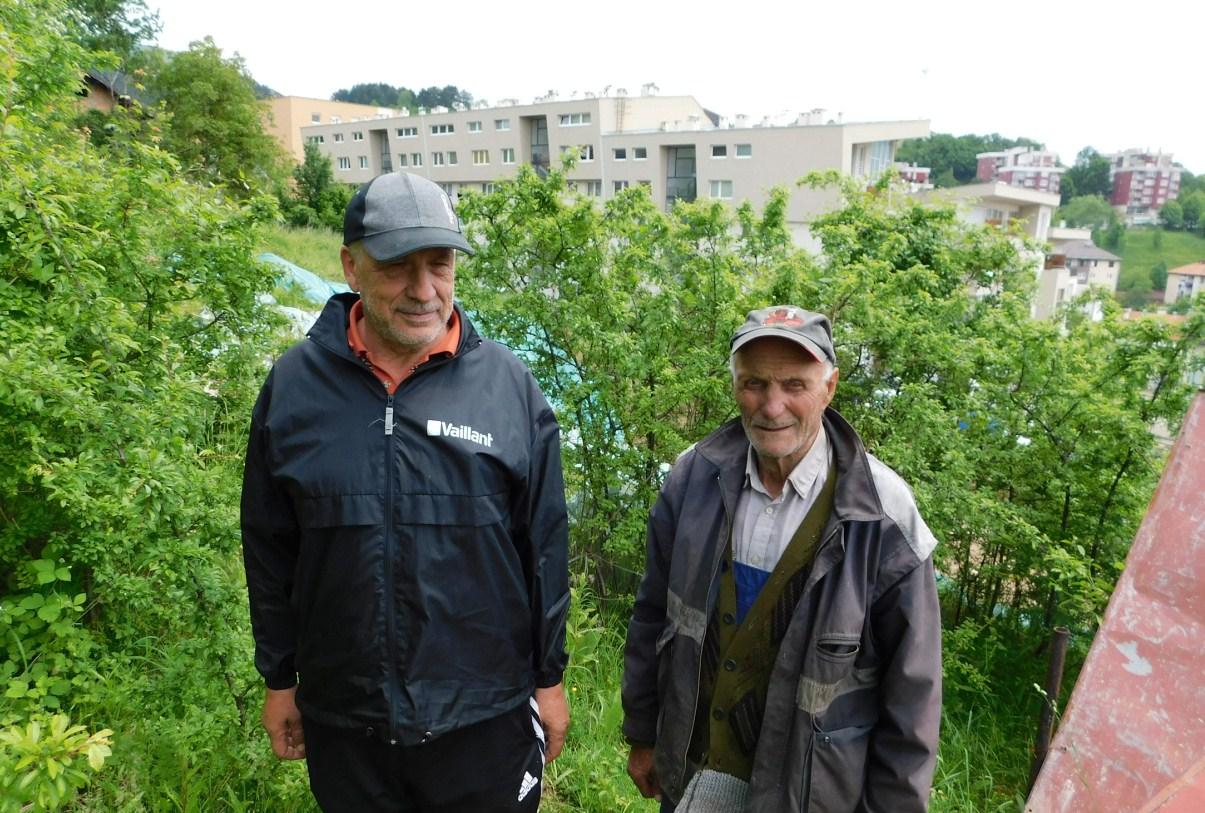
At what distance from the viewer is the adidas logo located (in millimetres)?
2020

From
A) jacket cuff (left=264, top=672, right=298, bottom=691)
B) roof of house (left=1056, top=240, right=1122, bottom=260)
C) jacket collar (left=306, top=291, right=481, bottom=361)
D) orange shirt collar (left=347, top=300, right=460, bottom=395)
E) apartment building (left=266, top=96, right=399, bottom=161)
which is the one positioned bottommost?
roof of house (left=1056, top=240, right=1122, bottom=260)

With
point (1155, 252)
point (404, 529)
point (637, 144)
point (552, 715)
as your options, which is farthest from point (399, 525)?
point (1155, 252)

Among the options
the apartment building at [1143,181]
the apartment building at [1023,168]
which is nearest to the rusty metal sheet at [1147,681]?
the apartment building at [1023,168]

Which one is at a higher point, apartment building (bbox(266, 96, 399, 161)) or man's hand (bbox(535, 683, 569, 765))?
apartment building (bbox(266, 96, 399, 161))

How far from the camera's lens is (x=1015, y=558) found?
514 centimetres

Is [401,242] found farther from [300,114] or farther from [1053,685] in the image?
[300,114]

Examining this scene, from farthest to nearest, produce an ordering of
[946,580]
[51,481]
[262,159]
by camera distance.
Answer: [262,159] < [946,580] < [51,481]

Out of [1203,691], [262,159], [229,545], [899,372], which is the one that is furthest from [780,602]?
[262,159]

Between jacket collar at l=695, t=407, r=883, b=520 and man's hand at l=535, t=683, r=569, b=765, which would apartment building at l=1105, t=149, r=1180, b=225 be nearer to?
jacket collar at l=695, t=407, r=883, b=520

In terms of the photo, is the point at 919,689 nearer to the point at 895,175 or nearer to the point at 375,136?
the point at 895,175

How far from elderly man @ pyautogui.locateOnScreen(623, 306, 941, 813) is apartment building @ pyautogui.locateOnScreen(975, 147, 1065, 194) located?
309ft

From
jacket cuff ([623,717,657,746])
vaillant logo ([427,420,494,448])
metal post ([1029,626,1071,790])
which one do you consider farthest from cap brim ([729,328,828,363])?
metal post ([1029,626,1071,790])

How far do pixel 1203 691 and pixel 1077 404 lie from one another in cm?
372

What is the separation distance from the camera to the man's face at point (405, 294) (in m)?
1.81
